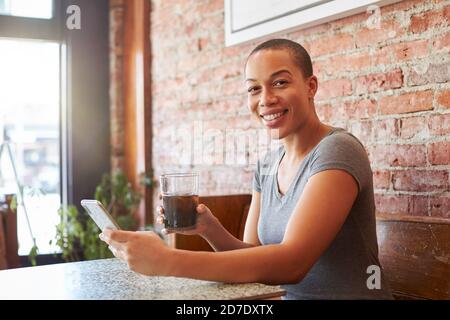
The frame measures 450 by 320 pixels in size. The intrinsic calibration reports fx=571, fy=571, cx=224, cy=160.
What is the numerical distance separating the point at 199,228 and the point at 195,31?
5.36ft

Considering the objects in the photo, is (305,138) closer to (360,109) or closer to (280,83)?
(280,83)

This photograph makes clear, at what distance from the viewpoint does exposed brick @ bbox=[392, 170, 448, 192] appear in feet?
5.23

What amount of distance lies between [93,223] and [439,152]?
7.05 feet

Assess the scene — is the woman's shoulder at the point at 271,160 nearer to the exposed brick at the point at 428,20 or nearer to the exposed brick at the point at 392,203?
the exposed brick at the point at 392,203

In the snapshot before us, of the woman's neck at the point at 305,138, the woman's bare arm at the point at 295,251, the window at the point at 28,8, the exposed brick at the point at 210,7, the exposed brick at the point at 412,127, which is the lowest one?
the woman's bare arm at the point at 295,251

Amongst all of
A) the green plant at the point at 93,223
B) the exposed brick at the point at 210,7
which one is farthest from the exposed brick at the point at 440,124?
the green plant at the point at 93,223

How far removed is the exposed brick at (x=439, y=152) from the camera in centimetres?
157

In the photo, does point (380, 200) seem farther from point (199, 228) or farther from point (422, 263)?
point (199, 228)

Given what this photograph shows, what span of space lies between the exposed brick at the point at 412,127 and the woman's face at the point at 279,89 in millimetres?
357

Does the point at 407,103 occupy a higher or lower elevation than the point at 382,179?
→ higher

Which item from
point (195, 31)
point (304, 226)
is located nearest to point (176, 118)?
point (195, 31)

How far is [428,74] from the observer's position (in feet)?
5.32

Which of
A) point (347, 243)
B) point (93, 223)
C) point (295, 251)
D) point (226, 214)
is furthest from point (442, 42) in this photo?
point (93, 223)

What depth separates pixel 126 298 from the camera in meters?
1.06
